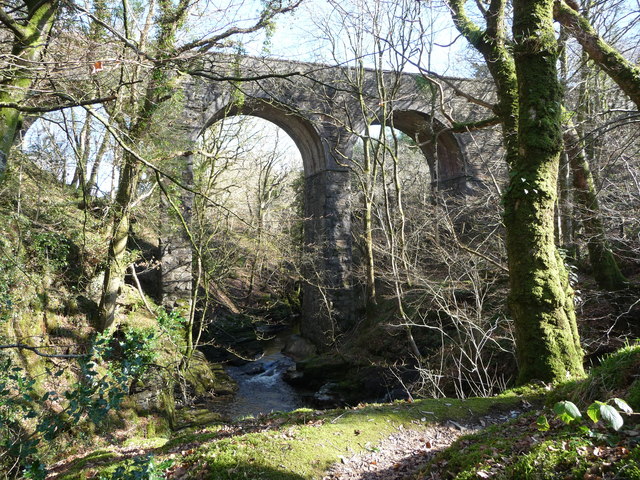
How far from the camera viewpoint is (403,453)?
3172mm

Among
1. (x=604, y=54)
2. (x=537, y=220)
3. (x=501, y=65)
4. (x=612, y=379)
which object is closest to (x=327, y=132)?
(x=501, y=65)

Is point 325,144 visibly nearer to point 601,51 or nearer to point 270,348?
point 270,348

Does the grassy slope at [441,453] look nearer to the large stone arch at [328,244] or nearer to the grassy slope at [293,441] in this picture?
the grassy slope at [293,441]

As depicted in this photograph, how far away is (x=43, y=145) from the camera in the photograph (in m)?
8.69

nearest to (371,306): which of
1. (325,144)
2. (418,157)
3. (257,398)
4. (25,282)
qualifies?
(257,398)

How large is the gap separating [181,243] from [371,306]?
559cm

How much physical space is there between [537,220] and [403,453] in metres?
2.41

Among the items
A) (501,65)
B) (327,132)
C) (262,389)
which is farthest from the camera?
(327,132)

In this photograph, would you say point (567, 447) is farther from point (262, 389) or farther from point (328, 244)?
point (328, 244)

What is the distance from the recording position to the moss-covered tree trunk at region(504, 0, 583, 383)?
407cm

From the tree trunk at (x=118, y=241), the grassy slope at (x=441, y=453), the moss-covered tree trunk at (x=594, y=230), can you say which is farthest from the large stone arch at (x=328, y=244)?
the grassy slope at (x=441, y=453)

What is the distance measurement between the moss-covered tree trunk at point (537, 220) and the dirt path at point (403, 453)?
700 mm

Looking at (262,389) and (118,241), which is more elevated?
(118,241)

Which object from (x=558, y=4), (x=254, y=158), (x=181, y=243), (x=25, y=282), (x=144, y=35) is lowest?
(x=25, y=282)
